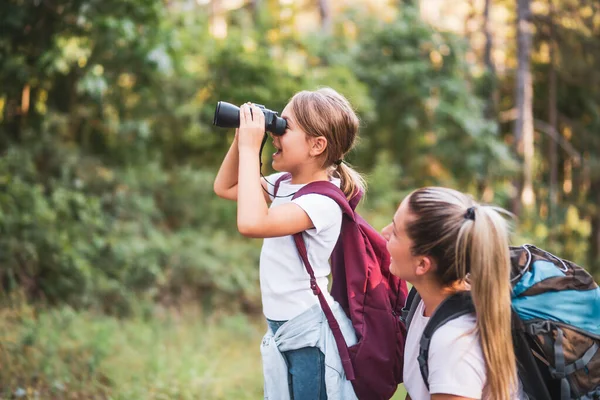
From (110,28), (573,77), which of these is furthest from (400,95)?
(110,28)

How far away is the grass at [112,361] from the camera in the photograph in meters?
4.16

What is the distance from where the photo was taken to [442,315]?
1.84 meters

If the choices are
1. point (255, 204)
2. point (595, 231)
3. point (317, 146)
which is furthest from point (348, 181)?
point (595, 231)

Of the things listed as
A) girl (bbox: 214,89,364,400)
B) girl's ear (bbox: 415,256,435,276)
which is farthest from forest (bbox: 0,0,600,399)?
girl's ear (bbox: 415,256,435,276)

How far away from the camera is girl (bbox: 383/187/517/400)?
1.74 metres

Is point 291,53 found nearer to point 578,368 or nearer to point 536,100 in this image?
point 536,100

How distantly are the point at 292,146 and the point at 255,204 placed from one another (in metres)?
0.30

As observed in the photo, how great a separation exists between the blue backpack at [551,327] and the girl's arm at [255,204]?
56cm

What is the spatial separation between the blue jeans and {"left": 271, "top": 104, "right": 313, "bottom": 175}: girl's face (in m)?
0.68

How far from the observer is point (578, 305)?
1.78 metres

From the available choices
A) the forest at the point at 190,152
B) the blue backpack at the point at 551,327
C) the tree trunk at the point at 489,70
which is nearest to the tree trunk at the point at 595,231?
the forest at the point at 190,152

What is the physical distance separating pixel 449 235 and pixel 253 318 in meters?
6.75

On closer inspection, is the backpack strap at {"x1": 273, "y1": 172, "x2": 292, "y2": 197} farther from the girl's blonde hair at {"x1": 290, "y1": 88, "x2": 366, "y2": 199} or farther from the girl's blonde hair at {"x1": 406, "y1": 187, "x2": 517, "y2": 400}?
the girl's blonde hair at {"x1": 406, "y1": 187, "x2": 517, "y2": 400}

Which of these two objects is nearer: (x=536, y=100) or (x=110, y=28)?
(x=110, y=28)
